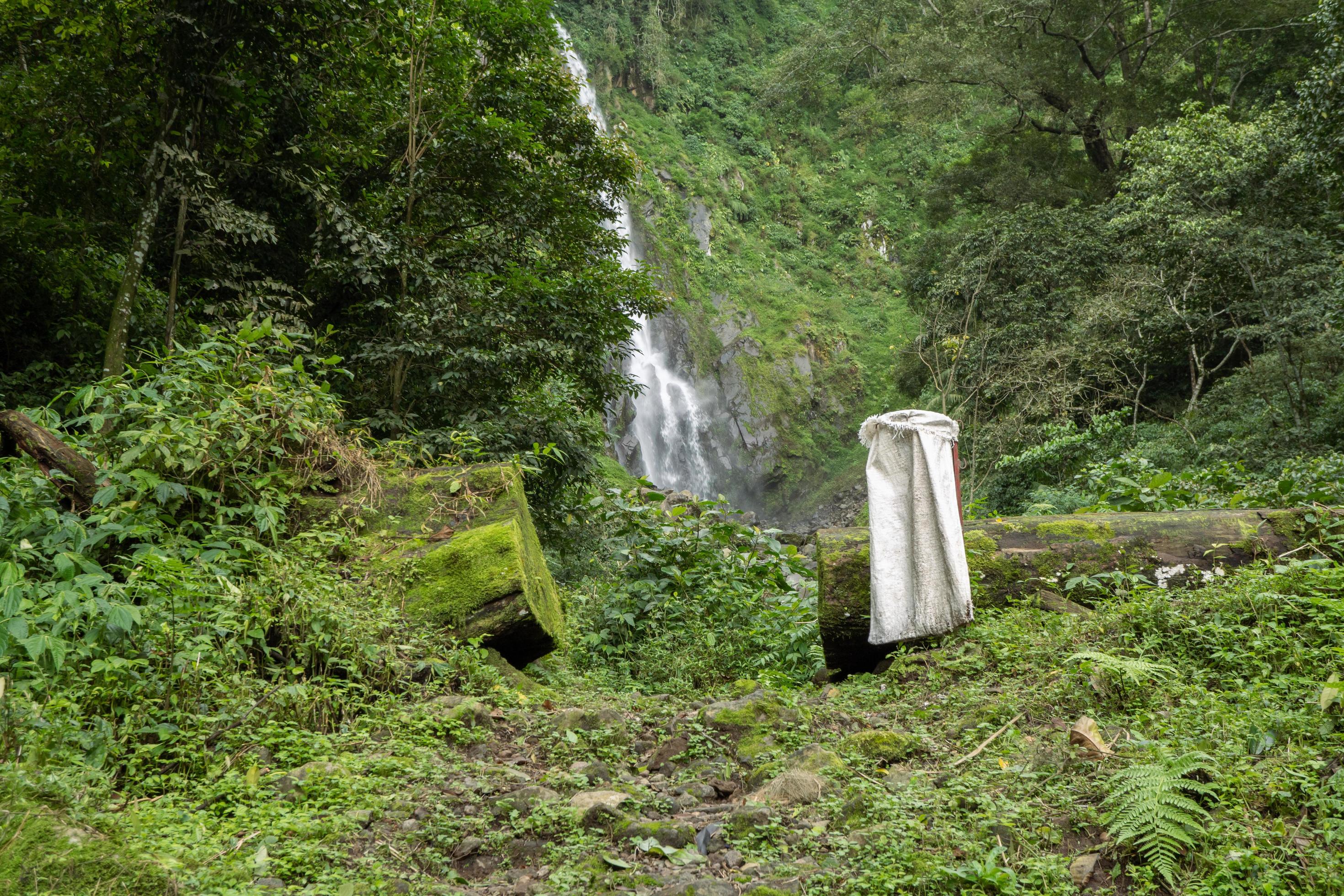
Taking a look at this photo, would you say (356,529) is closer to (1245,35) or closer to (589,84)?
(1245,35)

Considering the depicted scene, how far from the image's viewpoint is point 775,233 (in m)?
36.4

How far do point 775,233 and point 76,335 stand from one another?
31422 mm

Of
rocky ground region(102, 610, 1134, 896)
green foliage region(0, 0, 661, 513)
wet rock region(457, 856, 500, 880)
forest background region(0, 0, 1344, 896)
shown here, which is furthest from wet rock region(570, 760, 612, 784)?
green foliage region(0, 0, 661, 513)

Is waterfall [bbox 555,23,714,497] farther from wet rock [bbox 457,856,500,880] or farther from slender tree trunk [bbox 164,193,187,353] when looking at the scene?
wet rock [bbox 457,856,500,880]

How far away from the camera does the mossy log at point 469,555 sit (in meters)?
4.83

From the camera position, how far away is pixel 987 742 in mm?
3527

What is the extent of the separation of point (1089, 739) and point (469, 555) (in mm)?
3344

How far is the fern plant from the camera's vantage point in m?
2.44

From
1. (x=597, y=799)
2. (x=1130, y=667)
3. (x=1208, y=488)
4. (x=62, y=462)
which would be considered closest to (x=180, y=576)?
(x=62, y=462)

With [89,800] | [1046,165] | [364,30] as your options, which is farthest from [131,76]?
[1046,165]

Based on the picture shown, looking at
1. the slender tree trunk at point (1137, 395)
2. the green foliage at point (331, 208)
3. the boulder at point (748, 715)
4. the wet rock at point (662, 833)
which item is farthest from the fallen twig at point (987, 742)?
the slender tree trunk at point (1137, 395)

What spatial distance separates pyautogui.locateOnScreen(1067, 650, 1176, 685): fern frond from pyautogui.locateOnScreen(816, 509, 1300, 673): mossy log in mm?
1466

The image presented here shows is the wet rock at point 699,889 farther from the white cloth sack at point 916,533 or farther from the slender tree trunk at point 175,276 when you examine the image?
the slender tree trunk at point 175,276

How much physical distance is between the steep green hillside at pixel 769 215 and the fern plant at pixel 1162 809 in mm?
22666
